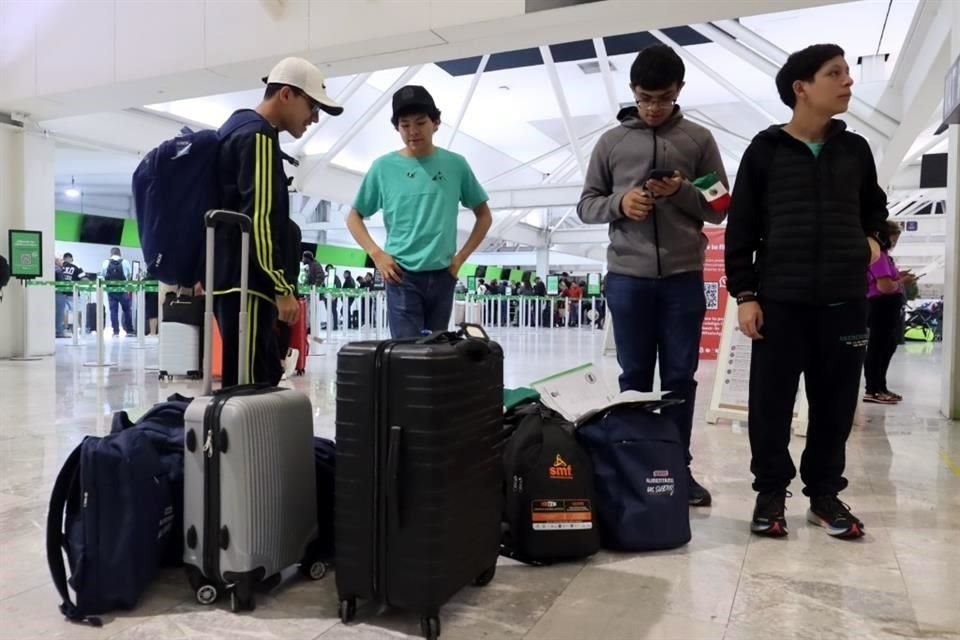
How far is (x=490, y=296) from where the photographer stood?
A: 16.3 m

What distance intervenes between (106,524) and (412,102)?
1.51 m

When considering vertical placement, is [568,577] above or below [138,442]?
below

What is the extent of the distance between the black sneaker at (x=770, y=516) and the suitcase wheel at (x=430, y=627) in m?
1.13

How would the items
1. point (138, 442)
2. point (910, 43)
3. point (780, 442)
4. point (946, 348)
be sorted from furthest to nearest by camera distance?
point (910, 43), point (946, 348), point (780, 442), point (138, 442)

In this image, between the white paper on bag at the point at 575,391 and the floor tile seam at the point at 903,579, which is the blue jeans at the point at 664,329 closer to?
the white paper on bag at the point at 575,391

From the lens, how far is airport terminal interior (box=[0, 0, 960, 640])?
1510 millimetres

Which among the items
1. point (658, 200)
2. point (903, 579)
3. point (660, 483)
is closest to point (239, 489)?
point (660, 483)

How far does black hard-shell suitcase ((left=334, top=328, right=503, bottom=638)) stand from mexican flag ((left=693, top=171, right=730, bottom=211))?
3.43 ft

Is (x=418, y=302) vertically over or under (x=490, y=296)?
under

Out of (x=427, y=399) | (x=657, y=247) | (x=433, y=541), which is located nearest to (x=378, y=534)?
(x=433, y=541)

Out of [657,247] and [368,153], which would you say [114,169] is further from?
[657,247]

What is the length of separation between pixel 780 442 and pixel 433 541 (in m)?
1.23

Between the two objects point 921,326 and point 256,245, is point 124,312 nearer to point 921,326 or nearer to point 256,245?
point 256,245

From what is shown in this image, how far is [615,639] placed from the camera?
1.36 meters
